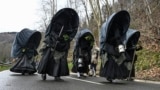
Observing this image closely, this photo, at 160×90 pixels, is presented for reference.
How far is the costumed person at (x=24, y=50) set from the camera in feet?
68.5

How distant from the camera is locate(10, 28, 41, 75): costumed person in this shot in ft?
68.5

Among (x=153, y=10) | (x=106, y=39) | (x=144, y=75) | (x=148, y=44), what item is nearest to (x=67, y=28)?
(x=106, y=39)

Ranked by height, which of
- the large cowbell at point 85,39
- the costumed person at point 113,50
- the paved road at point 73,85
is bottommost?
the paved road at point 73,85

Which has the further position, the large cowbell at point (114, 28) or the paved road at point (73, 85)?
the large cowbell at point (114, 28)

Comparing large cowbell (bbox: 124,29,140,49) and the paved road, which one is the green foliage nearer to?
large cowbell (bbox: 124,29,140,49)

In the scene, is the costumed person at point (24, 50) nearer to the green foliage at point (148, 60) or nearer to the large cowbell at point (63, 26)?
the large cowbell at point (63, 26)

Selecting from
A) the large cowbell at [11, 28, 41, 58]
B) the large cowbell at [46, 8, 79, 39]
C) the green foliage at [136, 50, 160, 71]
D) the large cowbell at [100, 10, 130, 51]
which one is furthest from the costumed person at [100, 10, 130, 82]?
the large cowbell at [11, 28, 41, 58]

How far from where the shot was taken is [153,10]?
96.3ft

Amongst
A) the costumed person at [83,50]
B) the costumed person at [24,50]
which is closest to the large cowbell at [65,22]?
the costumed person at [83,50]

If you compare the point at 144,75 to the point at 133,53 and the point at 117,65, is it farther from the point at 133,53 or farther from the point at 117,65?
the point at 117,65

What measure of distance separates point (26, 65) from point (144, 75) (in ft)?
19.9

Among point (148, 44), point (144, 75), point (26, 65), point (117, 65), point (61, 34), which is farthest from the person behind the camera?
point (148, 44)

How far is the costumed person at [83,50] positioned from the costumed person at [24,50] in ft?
8.57

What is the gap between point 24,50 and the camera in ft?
68.7
